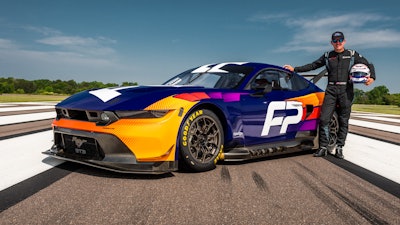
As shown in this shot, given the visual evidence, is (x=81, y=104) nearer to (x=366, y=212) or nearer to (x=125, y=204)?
(x=125, y=204)

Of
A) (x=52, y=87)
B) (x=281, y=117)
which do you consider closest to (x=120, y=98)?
(x=281, y=117)

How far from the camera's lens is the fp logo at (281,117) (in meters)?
4.27

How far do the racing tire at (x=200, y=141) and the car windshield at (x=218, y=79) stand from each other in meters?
0.65

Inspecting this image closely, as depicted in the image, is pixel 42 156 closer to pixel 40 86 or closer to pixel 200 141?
pixel 200 141

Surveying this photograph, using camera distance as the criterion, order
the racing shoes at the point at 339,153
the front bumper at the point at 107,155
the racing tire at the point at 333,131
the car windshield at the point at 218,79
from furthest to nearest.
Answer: the racing tire at the point at 333,131 < the racing shoes at the point at 339,153 < the car windshield at the point at 218,79 < the front bumper at the point at 107,155

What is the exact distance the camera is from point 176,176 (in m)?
3.39

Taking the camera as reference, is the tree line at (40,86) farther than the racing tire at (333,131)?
Yes

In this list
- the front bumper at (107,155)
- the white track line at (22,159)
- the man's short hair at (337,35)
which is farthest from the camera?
the man's short hair at (337,35)

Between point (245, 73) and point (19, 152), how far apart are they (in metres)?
3.09

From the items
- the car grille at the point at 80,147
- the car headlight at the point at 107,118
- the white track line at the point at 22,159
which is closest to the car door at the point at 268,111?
the car headlight at the point at 107,118

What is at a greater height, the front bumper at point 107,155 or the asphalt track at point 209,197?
the front bumper at point 107,155

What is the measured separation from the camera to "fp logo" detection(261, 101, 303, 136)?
4273 mm

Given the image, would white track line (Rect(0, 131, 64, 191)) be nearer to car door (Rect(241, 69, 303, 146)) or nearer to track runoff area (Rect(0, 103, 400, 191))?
track runoff area (Rect(0, 103, 400, 191))

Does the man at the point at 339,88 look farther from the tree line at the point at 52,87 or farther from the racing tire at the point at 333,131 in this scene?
the tree line at the point at 52,87
